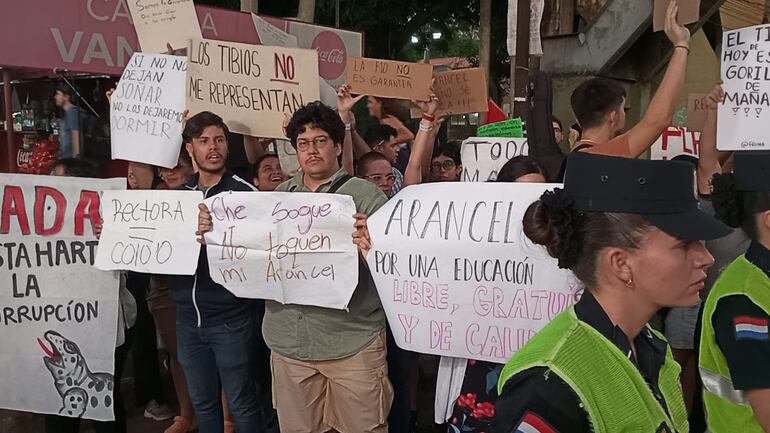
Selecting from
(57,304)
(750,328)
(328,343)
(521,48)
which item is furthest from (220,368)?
(521,48)

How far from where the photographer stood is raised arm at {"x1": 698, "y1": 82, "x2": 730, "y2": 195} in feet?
12.5

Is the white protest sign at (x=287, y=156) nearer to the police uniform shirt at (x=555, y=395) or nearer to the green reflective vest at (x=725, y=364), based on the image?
the green reflective vest at (x=725, y=364)

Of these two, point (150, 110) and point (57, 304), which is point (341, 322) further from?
point (150, 110)

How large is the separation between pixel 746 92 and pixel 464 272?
2.11 m

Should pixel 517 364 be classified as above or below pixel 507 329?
above

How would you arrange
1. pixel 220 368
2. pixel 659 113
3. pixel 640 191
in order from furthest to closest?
1. pixel 220 368
2. pixel 659 113
3. pixel 640 191

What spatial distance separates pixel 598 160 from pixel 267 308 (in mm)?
2172

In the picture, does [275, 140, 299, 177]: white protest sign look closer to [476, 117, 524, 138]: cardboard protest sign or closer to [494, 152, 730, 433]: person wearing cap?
[476, 117, 524, 138]: cardboard protest sign

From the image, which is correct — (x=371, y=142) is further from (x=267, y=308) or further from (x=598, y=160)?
(x=598, y=160)

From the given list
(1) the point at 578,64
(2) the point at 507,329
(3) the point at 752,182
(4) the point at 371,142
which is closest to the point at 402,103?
(4) the point at 371,142

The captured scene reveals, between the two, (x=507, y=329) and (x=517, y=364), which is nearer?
(x=517, y=364)

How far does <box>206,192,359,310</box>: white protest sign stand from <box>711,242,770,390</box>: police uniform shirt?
1.53 m

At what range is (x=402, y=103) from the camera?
582 cm

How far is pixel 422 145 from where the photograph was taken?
354 cm
